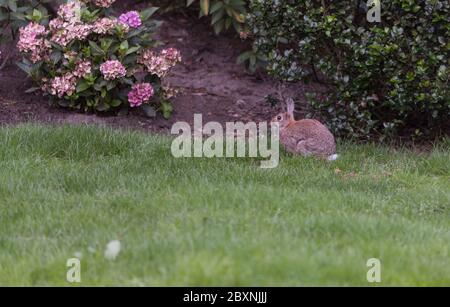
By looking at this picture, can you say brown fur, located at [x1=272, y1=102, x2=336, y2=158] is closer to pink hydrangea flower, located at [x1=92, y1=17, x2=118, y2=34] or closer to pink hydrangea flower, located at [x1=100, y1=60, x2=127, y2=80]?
pink hydrangea flower, located at [x1=100, y1=60, x2=127, y2=80]

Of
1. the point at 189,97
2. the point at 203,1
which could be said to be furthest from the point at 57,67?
the point at 203,1

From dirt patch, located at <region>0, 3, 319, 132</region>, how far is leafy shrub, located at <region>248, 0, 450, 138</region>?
0.80 m

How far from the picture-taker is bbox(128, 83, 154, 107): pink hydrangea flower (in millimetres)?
8266

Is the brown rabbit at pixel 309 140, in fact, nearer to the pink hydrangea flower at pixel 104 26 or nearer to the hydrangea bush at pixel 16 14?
the pink hydrangea flower at pixel 104 26

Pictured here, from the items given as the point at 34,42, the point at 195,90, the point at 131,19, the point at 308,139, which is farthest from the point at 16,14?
the point at 308,139

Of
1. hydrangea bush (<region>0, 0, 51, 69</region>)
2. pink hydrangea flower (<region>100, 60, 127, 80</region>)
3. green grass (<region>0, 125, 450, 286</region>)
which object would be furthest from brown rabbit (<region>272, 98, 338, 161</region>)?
hydrangea bush (<region>0, 0, 51, 69</region>)

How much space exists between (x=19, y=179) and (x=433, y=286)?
3194mm

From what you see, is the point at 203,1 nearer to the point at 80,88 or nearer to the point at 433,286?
the point at 80,88

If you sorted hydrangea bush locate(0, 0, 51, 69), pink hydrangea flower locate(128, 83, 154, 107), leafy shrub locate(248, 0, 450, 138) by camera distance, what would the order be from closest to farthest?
A: leafy shrub locate(248, 0, 450, 138), pink hydrangea flower locate(128, 83, 154, 107), hydrangea bush locate(0, 0, 51, 69)

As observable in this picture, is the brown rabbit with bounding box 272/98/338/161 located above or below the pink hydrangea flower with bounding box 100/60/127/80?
below

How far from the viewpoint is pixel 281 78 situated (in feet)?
26.7

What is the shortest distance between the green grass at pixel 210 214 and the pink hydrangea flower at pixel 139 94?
93cm

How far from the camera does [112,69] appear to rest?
7996 millimetres

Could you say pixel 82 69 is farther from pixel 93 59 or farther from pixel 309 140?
pixel 309 140
